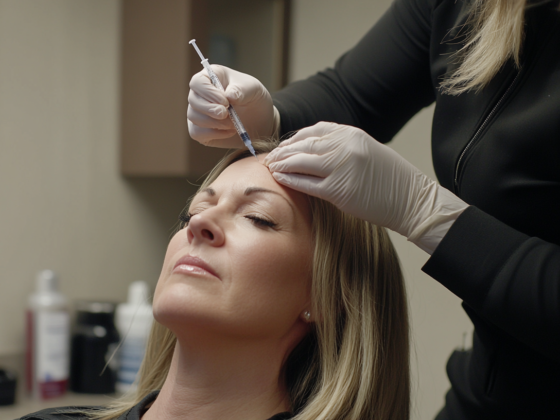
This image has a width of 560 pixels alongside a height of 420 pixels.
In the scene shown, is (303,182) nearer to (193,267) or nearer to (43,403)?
(193,267)

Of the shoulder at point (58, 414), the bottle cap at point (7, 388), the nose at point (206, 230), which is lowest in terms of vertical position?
the bottle cap at point (7, 388)

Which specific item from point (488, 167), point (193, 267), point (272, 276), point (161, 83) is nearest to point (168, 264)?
point (193, 267)

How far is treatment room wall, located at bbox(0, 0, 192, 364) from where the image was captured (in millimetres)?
1757

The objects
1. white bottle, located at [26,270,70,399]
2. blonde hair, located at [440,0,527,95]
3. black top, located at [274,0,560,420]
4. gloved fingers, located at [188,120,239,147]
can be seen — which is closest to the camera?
black top, located at [274,0,560,420]

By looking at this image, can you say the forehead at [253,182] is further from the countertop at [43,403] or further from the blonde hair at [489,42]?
the countertop at [43,403]

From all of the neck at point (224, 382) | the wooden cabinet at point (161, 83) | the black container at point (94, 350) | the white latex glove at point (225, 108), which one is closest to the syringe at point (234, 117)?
the white latex glove at point (225, 108)

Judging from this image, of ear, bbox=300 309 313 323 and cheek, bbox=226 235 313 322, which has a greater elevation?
cheek, bbox=226 235 313 322

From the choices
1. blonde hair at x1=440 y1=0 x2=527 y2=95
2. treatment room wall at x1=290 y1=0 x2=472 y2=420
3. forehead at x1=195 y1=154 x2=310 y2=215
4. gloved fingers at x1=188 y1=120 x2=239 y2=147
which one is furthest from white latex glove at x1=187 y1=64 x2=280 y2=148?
treatment room wall at x1=290 y1=0 x2=472 y2=420

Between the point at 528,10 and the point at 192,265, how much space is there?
0.68m

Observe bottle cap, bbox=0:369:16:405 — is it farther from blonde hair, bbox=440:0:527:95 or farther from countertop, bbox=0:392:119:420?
blonde hair, bbox=440:0:527:95

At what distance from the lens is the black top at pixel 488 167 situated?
800 mm

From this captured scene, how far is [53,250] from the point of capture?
1883mm

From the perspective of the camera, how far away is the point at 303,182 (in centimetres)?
95

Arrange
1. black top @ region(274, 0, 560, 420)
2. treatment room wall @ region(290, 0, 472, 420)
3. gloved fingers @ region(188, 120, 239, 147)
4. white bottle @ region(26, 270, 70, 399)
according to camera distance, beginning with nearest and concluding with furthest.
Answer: black top @ region(274, 0, 560, 420) → gloved fingers @ region(188, 120, 239, 147) → white bottle @ region(26, 270, 70, 399) → treatment room wall @ region(290, 0, 472, 420)
